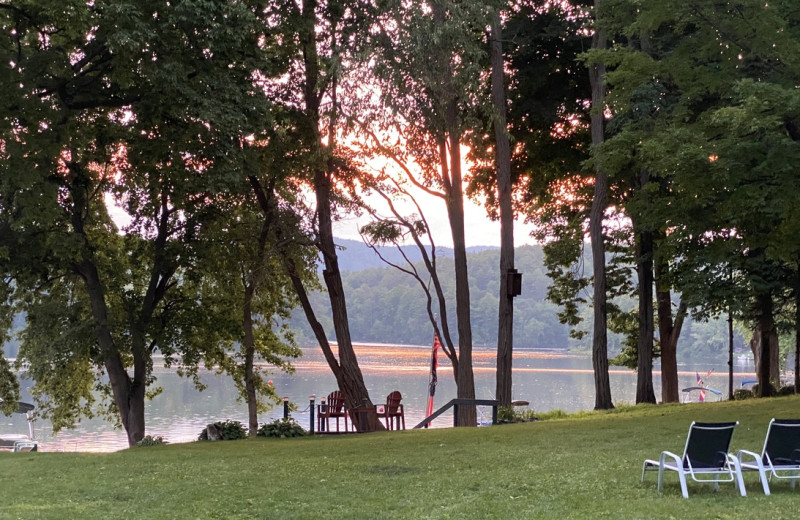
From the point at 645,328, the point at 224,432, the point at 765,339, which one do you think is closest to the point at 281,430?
the point at 224,432

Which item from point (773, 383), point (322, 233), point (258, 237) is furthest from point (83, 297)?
point (773, 383)

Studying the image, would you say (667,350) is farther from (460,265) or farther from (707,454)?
(707,454)

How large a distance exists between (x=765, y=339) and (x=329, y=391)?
4495 cm

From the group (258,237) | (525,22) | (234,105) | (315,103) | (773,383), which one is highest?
(525,22)

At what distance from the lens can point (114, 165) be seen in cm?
2011

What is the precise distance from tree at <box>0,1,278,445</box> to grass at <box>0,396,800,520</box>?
4701 millimetres

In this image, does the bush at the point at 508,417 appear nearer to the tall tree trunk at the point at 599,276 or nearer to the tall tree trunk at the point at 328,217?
the tall tree trunk at the point at 599,276

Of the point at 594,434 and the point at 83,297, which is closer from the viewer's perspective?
the point at 594,434

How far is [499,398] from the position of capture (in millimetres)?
20016

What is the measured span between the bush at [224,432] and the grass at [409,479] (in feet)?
5.74

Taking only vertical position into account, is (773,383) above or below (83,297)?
below

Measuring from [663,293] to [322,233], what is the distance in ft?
36.1

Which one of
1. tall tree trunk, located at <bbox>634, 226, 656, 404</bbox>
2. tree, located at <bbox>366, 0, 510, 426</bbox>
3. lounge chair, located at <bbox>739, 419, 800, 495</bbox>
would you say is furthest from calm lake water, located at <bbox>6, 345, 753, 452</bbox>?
lounge chair, located at <bbox>739, 419, 800, 495</bbox>

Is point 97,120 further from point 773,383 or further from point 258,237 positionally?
point 773,383
